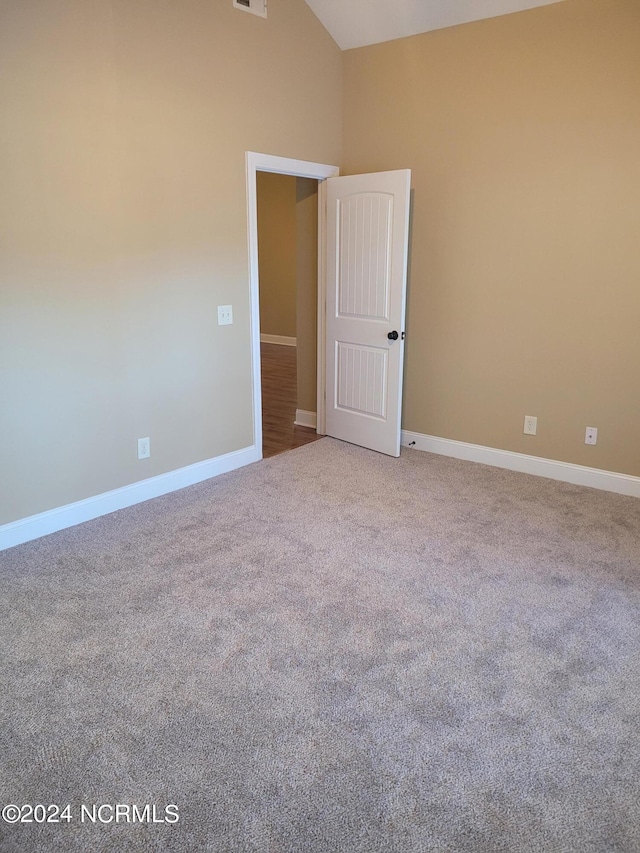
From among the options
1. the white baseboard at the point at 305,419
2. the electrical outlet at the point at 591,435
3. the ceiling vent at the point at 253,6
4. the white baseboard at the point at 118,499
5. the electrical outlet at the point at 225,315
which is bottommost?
the white baseboard at the point at 118,499

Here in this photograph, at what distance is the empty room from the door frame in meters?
0.03

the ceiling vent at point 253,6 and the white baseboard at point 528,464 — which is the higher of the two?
the ceiling vent at point 253,6

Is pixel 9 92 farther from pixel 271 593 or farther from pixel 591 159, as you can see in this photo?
pixel 591 159

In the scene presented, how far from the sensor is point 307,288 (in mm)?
5211

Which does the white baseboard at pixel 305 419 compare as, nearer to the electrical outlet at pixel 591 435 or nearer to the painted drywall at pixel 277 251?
the electrical outlet at pixel 591 435

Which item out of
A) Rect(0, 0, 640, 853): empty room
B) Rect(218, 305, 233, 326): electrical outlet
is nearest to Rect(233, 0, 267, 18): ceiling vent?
Rect(0, 0, 640, 853): empty room

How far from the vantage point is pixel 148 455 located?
3836 millimetres

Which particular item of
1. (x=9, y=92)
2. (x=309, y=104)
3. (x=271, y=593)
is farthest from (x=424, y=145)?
(x=271, y=593)

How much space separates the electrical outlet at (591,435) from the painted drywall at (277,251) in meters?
5.98

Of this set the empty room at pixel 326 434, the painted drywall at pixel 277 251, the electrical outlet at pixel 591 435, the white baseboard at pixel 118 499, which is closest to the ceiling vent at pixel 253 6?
the empty room at pixel 326 434

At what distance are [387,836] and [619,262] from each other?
3.36 meters

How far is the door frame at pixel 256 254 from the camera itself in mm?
4098

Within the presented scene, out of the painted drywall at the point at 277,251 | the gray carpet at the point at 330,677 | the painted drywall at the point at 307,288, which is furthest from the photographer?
the painted drywall at the point at 277,251

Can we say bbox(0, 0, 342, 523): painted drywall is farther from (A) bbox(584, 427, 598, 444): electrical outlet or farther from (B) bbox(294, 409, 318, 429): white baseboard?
(A) bbox(584, 427, 598, 444): electrical outlet
